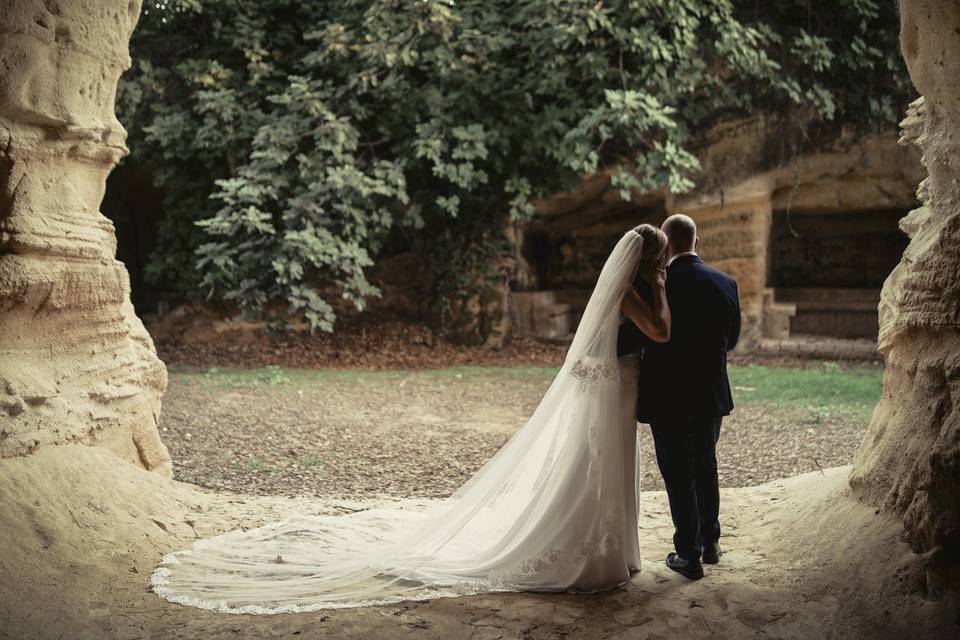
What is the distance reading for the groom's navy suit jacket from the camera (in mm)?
3824

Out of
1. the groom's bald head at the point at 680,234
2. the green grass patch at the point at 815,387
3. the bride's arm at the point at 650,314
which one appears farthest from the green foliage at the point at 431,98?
the bride's arm at the point at 650,314

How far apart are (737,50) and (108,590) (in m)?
10.4

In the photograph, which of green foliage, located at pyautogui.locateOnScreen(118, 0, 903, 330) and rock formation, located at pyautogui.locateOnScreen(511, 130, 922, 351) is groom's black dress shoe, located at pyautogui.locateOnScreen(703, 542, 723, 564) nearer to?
green foliage, located at pyautogui.locateOnScreen(118, 0, 903, 330)

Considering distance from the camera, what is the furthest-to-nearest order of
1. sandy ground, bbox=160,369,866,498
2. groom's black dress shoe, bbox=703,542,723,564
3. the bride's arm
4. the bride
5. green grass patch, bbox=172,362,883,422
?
green grass patch, bbox=172,362,883,422, sandy ground, bbox=160,369,866,498, groom's black dress shoe, bbox=703,542,723,564, the bride's arm, the bride

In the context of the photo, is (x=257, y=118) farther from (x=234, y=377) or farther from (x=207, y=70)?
(x=234, y=377)

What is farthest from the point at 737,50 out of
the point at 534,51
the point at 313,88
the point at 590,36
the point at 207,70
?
the point at 207,70

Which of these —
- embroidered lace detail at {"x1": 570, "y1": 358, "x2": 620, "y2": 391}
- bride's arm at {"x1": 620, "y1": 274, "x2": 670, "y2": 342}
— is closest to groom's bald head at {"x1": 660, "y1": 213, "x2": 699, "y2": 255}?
bride's arm at {"x1": 620, "y1": 274, "x2": 670, "y2": 342}

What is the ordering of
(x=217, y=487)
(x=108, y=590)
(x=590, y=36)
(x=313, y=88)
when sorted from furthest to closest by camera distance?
(x=313, y=88), (x=590, y=36), (x=217, y=487), (x=108, y=590)

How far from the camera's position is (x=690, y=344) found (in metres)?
3.86

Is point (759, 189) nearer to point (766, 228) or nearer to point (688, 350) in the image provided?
point (766, 228)

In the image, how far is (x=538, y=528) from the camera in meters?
3.73

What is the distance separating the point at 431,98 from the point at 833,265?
32.7 feet

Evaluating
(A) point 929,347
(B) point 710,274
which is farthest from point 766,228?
(B) point 710,274

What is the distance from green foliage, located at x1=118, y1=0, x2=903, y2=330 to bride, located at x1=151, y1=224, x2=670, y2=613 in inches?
288
